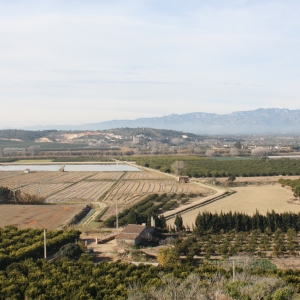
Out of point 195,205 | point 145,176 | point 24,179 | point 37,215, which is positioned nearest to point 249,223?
point 195,205

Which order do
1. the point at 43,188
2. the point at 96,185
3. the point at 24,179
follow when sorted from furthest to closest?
the point at 24,179 → the point at 96,185 → the point at 43,188

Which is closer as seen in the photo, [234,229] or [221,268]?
[221,268]

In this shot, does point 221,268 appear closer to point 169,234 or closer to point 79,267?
point 79,267

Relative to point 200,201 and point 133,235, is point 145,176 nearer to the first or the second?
point 200,201

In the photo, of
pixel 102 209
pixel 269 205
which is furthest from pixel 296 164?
pixel 102 209

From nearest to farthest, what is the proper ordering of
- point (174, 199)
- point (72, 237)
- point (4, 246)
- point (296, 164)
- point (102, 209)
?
point (4, 246), point (72, 237), point (102, 209), point (174, 199), point (296, 164)
